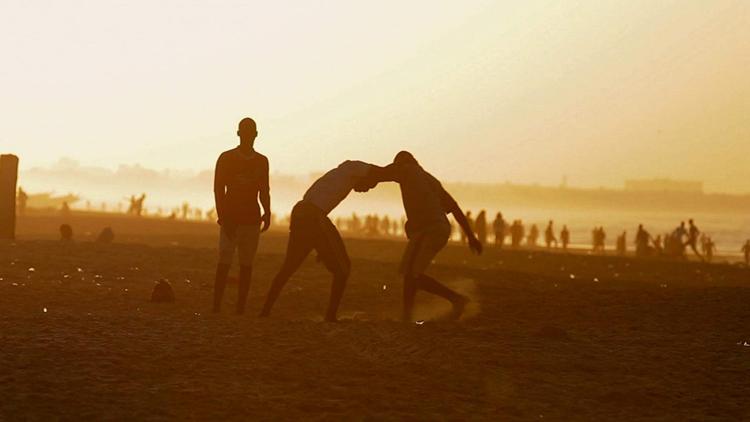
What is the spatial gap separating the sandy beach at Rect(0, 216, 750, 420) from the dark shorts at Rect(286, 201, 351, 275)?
0.64 metres

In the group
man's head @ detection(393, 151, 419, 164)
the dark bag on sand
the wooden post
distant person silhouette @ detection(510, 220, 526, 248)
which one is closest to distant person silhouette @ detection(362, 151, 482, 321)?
man's head @ detection(393, 151, 419, 164)

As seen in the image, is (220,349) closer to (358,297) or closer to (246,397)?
(246,397)

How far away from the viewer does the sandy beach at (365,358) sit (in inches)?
293

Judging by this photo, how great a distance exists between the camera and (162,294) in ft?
45.9

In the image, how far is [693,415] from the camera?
25.2 ft

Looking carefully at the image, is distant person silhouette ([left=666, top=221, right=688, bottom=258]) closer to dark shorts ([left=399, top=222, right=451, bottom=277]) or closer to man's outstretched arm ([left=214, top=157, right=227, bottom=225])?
dark shorts ([left=399, top=222, right=451, bottom=277])

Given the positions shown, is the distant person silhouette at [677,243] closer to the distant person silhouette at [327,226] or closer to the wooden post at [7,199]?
the wooden post at [7,199]

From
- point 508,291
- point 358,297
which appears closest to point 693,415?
point 358,297

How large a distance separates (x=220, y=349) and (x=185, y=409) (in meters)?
1.95

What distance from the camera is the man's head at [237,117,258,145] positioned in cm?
1155

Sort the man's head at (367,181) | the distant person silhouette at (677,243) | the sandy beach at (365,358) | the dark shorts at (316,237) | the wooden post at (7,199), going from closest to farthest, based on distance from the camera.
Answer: the sandy beach at (365,358), the dark shorts at (316,237), the man's head at (367,181), the wooden post at (7,199), the distant person silhouette at (677,243)

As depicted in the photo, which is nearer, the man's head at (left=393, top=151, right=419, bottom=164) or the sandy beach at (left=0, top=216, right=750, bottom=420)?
the sandy beach at (left=0, top=216, right=750, bottom=420)

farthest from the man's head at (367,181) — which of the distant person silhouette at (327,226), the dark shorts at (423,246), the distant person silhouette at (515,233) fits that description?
the distant person silhouette at (515,233)

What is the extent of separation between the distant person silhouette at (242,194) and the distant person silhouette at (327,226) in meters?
0.46
